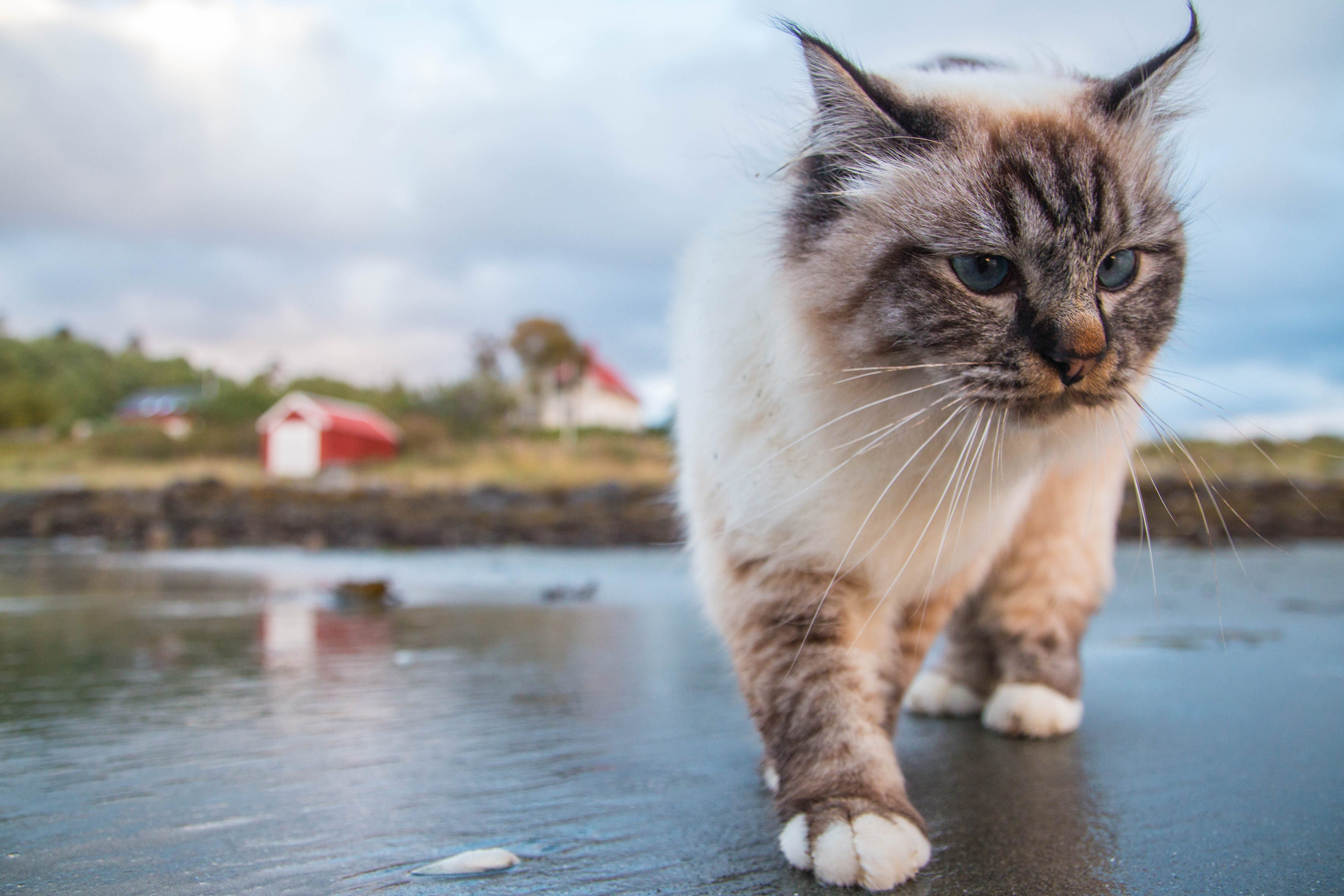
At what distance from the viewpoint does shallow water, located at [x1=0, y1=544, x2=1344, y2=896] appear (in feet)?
4.74

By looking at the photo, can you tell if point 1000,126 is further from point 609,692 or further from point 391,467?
point 391,467

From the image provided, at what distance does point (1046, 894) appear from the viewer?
1.36 meters

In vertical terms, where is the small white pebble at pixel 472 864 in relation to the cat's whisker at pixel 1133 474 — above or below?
below

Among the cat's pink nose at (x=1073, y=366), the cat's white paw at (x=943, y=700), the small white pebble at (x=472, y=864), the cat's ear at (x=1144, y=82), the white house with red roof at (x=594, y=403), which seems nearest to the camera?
the small white pebble at (x=472, y=864)

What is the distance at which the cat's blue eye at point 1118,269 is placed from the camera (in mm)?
1785

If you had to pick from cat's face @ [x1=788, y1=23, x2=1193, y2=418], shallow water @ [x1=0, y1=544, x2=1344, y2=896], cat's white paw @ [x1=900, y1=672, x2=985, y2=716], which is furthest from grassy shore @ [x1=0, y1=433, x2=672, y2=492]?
cat's face @ [x1=788, y1=23, x2=1193, y2=418]

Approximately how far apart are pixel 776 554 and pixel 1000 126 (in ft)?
3.33

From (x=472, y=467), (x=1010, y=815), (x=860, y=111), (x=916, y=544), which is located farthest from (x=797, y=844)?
(x=472, y=467)

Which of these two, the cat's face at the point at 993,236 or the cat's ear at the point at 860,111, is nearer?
the cat's face at the point at 993,236

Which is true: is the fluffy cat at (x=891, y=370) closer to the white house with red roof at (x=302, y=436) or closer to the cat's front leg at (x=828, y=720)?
the cat's front leg at (x=828, y=720)

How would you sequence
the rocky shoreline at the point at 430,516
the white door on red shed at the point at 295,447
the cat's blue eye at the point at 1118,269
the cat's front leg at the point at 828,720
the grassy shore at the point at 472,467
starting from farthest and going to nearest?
the white door on red shed at the point at 295,447, the grassy shore at the point at 472,467, the rocky shoreline at the point at 430,516, the cat's blue eye at the point at 1118,269, the cat's front leg at the point at 828,720

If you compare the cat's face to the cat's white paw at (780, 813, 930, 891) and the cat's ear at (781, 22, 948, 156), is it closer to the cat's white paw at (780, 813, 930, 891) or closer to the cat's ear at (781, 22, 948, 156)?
the cat's ear at (781, 22, 948, 156)

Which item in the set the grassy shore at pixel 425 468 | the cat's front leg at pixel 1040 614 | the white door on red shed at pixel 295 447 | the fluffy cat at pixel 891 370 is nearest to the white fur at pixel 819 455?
the fluffy cat at pixel 891 370

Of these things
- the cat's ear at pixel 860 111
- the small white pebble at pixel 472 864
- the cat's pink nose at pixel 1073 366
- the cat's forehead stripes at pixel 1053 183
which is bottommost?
the small white pebble at pixel 472 864
